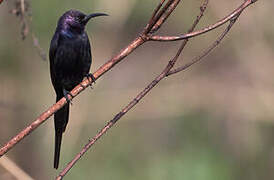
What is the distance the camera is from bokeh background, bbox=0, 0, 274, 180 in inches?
223

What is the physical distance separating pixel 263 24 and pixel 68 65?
230 centimetres

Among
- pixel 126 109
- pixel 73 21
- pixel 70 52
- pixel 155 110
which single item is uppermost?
pixel 73 21

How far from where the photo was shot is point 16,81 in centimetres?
668

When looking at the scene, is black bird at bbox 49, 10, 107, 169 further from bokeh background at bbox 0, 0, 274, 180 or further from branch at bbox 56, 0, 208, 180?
bokeh background at bbox 0, 0, 274, 180

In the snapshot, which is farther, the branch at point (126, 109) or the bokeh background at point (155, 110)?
the bokeh background at point (155, 110)

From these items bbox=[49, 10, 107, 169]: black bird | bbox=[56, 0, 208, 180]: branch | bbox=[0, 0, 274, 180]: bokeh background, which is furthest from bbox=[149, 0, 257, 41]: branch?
bbox=[0, 0, 274, 180]: bokeh background

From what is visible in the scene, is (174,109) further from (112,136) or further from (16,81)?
(16,81)

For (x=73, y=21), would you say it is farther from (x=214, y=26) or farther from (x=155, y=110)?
(x=155, y=110)

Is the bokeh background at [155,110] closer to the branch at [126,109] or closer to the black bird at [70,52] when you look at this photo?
the black bird at [70,52]

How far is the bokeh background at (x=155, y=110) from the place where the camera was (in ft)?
18.6

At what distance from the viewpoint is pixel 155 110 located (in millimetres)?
6578

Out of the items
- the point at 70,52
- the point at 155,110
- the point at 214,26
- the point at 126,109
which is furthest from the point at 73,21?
the point at 155,110

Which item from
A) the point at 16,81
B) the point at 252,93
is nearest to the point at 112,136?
the point at 16,81

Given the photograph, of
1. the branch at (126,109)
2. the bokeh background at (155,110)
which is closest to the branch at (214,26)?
the branch at (126,109)
